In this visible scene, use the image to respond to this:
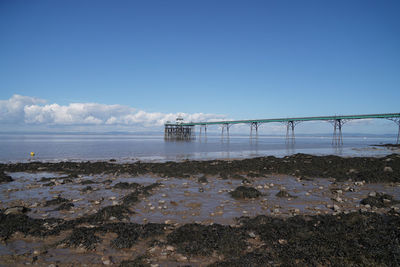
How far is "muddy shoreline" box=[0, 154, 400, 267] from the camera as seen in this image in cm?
587

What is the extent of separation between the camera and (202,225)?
7922mm

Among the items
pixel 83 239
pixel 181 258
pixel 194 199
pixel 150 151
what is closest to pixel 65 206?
pixel 83 239

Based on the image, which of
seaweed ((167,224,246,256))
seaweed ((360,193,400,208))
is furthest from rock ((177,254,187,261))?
seaweed ((360,193,400,208))

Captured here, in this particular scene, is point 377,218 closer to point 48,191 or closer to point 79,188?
point 79,188

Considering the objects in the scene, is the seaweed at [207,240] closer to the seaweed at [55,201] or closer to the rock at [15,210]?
the rock at [15,210]

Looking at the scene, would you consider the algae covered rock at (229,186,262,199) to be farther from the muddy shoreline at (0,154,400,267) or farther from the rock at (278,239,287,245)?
the rock at (278,239,287,245)

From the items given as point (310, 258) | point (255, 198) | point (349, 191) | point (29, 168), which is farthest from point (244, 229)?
point (29, 168)

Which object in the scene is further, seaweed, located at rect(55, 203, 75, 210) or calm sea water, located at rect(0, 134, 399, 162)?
calm sea water, located at rect(0, 134, 399, 162)

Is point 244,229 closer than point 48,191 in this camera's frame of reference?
Yes

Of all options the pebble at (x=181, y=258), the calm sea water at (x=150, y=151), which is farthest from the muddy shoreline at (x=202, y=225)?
the calm sea water at (x=150, y=151)

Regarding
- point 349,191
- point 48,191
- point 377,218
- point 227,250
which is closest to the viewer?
point 227,250

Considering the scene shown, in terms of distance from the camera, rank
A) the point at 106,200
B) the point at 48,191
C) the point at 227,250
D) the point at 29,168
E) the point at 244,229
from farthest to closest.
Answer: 1. the point at 29,168
2. the point at 48,191
3. the point at 106,200
4. the point at 244,229
5. the point at 227,250

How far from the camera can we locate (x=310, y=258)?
18.4ft

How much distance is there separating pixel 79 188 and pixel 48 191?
1598 mm
